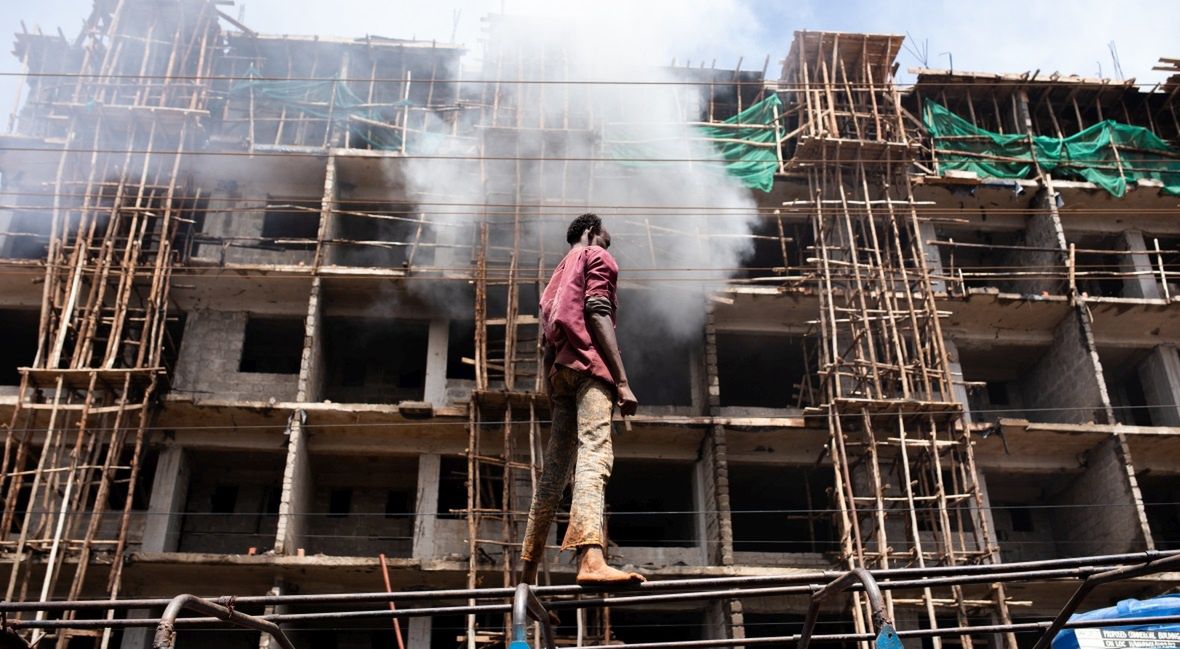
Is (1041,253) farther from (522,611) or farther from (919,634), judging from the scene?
(522,611)

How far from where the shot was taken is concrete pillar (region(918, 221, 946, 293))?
79.7ft

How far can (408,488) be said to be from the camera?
2317 cm

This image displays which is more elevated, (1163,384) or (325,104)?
(325,104)

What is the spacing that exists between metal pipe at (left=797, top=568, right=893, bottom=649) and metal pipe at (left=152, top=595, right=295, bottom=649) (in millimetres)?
2784

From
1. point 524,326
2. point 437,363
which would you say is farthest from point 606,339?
point 437,363

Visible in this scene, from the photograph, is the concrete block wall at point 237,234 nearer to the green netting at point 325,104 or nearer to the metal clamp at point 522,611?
the green netting at point 325,104

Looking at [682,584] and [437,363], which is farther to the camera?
[437,363]

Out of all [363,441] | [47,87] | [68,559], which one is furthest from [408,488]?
[47,87]

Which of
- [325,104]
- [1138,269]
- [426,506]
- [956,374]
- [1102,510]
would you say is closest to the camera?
[426,506]

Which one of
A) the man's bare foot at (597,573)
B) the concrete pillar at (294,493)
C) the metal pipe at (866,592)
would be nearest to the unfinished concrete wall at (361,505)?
the concrete pillar at (294,493)

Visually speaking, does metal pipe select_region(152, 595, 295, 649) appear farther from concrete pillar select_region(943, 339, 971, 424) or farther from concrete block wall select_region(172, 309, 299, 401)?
concrete pillar select_region(943, 339, 971, 424)

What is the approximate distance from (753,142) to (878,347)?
555cm

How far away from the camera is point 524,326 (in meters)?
22.4

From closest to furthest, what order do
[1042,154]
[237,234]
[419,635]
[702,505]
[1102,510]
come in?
1. [419,635]
2. [702,505]
3. [1102,510]
4. [237,234]
5. [1042,154]
